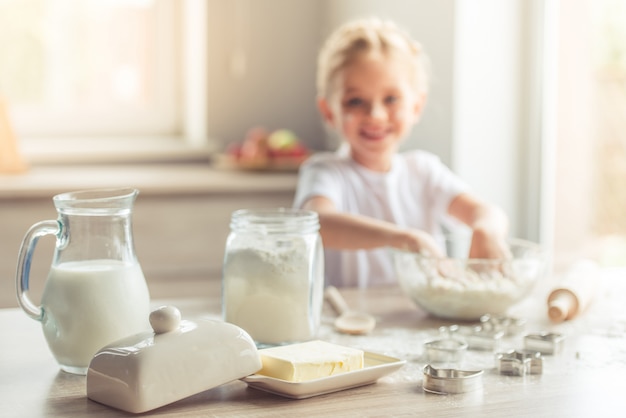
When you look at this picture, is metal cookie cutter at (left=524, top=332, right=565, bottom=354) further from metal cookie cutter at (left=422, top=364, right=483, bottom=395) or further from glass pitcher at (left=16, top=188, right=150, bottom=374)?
glass pitcher at (left=16, top=188, right=150, bottom=374)

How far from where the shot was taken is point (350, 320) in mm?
1292

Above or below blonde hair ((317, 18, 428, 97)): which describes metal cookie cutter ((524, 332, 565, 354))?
below

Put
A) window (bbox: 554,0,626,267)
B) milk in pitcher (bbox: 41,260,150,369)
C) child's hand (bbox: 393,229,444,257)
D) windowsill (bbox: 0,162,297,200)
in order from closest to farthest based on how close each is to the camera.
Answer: milk in pitcher (bbox: 41,260,150,369), child's hand (bbox: 393,229,444,257), window (bbox: 554,0,626,267), windowsill (bbox: 0,162,297,200)

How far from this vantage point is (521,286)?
134 cm

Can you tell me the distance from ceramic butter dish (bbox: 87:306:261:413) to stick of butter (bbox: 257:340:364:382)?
18mm

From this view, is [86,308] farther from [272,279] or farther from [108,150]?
[108,150]

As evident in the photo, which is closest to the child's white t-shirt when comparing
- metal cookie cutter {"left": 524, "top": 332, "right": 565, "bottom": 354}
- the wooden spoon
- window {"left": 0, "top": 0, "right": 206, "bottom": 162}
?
the wooden spoon

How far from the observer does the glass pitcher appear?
3.34 feet

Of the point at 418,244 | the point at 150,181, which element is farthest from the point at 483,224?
the point at 150,181

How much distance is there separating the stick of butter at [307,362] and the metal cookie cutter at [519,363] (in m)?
0.17

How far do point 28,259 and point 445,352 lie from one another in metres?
0.49

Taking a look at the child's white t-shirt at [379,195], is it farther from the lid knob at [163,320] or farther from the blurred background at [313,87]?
the lid knob at [163,320]

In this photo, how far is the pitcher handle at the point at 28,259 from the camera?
3.42ft

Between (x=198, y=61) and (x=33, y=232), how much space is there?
7.48ft
